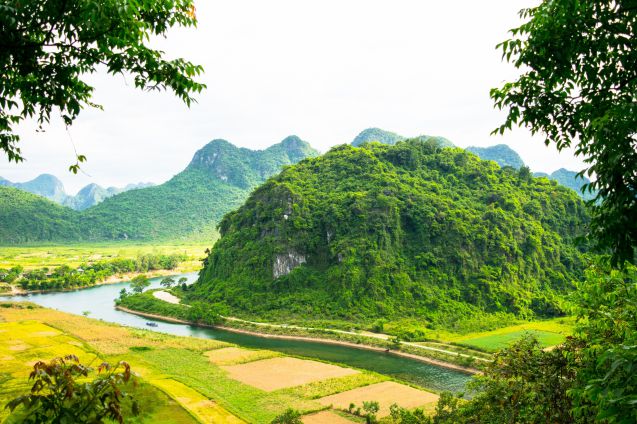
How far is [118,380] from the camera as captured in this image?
3.44 meters

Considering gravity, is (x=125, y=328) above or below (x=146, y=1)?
below

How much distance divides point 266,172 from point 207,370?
17069cm

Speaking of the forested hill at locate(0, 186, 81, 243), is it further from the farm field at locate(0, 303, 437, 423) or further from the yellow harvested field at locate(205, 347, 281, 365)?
the yellow harvested field at locate(205, 347, 281, 365)

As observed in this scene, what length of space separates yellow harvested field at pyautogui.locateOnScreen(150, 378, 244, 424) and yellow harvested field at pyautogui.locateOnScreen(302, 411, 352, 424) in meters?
3.54

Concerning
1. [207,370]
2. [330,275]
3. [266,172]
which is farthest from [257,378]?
[266,172]

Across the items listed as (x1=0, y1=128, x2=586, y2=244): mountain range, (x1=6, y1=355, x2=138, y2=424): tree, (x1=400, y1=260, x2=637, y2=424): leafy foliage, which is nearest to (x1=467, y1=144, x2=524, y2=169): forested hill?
(x1=0, y1=128, x2=586, y2=244): mountain range

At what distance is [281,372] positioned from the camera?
3219cm

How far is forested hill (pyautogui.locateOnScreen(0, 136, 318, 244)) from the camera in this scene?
449 ft

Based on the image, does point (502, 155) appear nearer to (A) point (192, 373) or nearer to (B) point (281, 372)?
(B) point (281, 372)

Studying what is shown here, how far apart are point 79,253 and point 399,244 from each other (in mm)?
86178

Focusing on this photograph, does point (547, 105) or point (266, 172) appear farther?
point (266, 172)

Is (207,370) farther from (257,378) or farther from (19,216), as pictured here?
(19,216)

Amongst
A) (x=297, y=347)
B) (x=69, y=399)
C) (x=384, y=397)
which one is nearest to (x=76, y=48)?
(x=69, y=399)

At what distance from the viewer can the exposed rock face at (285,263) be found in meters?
59.8
